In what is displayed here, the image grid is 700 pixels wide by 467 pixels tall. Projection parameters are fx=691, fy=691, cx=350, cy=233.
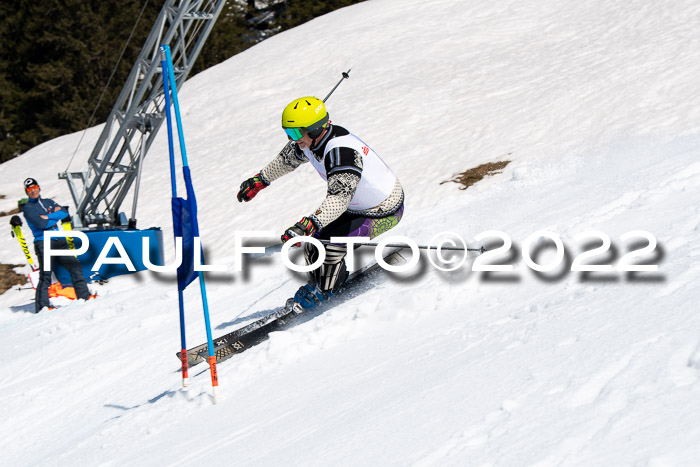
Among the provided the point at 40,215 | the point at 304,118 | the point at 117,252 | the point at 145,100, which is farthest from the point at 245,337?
the point at 145,100

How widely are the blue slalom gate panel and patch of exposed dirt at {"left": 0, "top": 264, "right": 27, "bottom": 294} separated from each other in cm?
147

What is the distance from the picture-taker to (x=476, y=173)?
1102 centimetres

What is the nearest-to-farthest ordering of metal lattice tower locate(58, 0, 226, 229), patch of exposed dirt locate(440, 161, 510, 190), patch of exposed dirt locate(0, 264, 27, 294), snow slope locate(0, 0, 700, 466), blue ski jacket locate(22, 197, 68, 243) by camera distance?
snow slope locate(0, 0, 700, 466), blue ski jacket locate(22, 197, 68, 243), patch of exposed dirt locate(440, 161, 510, 190), metal lattice tower locate(58, 0, 226, 229), patch of exposed dirt locate(0, 264, 27, 294)

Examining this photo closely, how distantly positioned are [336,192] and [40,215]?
19.9ft

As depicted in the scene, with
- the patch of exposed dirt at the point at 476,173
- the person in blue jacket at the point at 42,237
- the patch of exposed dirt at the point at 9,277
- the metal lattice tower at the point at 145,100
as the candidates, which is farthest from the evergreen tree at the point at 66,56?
the patch of exposed dirt at the point at 476,173

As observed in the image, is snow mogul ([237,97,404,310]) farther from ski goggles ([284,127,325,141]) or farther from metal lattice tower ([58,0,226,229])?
metal lattice tower ([58,0,226,229])

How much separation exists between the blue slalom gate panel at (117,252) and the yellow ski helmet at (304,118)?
7470mm

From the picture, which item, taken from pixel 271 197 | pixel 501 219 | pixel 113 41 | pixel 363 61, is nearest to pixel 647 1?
pixel 363 61

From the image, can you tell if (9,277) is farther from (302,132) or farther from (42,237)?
(302,132)

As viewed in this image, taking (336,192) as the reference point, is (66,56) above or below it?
below

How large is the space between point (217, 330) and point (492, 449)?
416 centimetres

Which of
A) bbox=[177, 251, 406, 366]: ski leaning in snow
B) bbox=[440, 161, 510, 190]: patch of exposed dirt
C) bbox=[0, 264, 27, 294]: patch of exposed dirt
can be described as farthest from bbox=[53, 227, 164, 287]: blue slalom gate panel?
bbox=[177, 251, 406, 366]: ski leaning in snow

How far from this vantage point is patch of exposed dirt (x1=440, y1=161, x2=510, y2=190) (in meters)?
10.8

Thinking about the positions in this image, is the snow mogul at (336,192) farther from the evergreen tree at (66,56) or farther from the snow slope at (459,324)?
the evergreen tree at (66,56)
